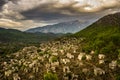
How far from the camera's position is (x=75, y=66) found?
13975cm

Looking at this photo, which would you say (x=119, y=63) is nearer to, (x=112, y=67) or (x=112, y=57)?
(x=112, y=67)

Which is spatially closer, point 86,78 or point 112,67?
point 86,78

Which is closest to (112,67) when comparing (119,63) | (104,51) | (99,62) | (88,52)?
(119,63)

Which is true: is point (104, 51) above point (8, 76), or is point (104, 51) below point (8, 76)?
above

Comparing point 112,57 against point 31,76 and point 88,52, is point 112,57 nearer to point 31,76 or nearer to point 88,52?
point 88,52

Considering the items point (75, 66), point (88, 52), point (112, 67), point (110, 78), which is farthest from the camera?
point (88, 52)

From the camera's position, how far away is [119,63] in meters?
128

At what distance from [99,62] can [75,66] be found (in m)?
Result: 15.0

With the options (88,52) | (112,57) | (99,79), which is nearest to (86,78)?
(99,79)

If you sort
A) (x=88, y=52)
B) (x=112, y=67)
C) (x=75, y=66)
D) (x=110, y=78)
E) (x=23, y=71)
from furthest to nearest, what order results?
(x=88, y=52), (x=23, y=71), (x=75, y=66), (x=112, y=67), (x=110, y=78)

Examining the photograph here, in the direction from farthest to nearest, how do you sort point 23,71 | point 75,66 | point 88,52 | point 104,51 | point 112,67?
point 88,52
point 104,51
point 23,71
point 75,66
point 112,67

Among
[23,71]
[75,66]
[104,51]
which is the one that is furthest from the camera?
[104,51]

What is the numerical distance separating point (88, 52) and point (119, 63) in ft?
181

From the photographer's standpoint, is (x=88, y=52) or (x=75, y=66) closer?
(x=75, y=66)
